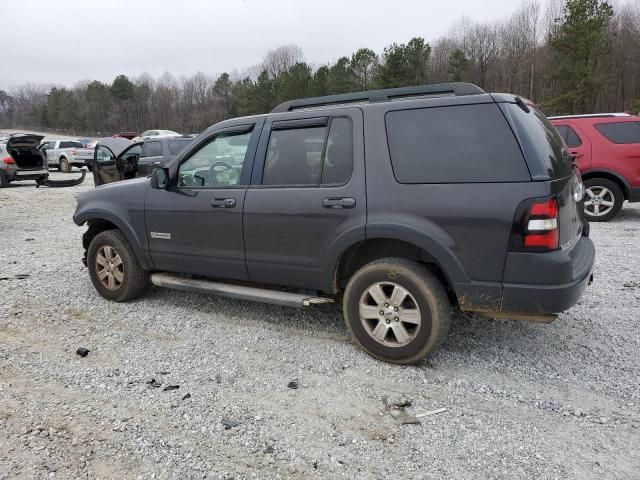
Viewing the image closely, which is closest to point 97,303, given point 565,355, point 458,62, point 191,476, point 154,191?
point 154,191

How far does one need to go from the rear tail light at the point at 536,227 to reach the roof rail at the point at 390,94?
91 centimetres

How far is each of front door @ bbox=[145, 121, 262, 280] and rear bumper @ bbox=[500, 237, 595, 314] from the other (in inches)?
85.1

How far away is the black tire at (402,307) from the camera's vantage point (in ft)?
10.9

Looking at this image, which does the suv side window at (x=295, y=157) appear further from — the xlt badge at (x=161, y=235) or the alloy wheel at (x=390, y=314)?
the xlt badge at (x=161, y=235)

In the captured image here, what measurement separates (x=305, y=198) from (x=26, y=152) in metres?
16.6

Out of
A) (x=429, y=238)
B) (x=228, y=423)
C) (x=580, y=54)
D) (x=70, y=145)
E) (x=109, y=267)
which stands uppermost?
(x=580, y=54)

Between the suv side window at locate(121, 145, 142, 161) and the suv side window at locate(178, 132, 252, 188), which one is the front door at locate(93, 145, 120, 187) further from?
the suv side window at locate(178, 132, 252, 188)

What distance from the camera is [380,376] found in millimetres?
3398

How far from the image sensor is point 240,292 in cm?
416

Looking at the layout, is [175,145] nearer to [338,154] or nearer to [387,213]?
[338,154]

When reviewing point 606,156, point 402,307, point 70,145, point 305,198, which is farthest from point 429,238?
point 70,145

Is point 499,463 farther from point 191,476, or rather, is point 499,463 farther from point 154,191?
point 154,191

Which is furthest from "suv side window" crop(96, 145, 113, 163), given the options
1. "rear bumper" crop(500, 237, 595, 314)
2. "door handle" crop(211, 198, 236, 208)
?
"rear bumper" crop(500, 237, 595, 314)

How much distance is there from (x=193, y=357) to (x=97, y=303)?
1.87 metres
